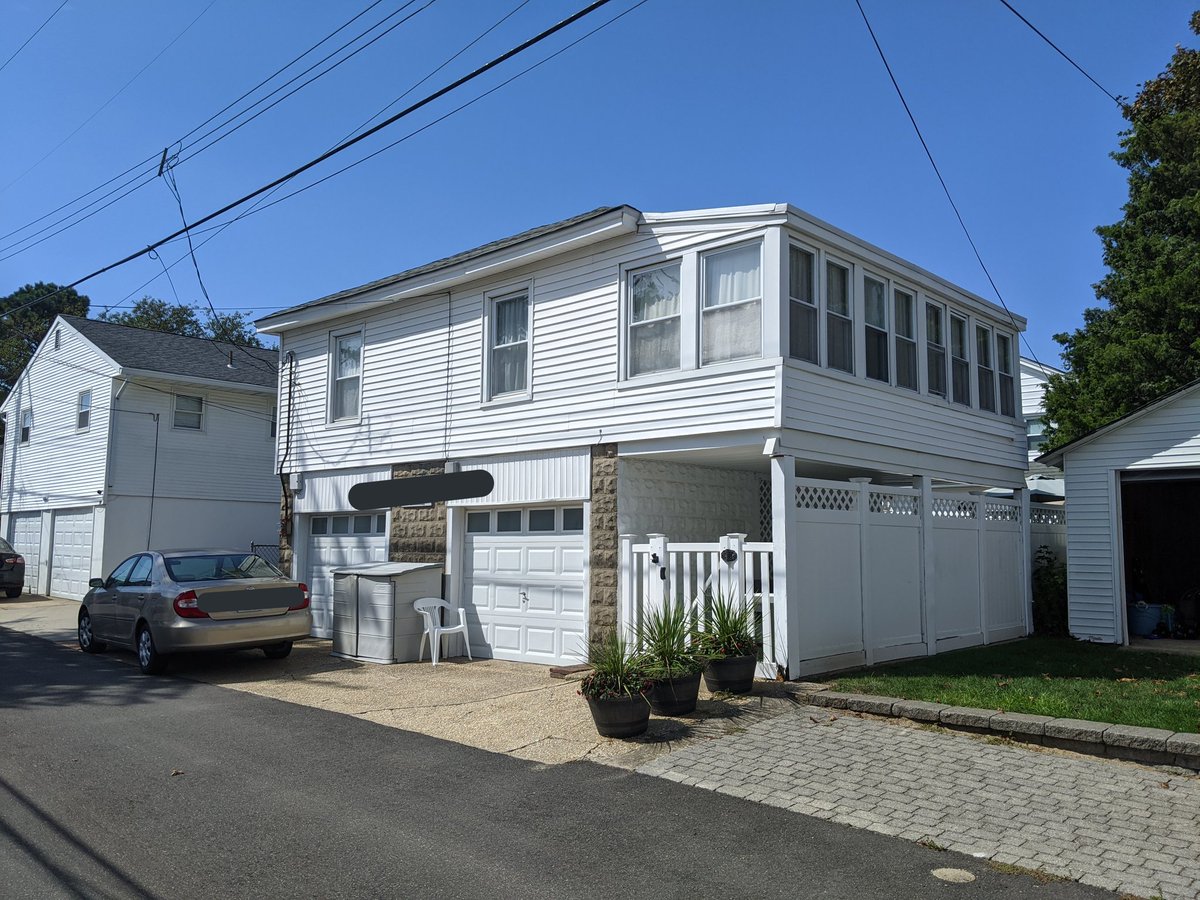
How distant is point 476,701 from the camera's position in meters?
9.94

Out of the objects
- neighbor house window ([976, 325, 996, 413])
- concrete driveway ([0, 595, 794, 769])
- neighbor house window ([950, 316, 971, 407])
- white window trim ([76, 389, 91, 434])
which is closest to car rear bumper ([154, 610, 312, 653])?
concrete driveway ([0, 595, 794, 769])

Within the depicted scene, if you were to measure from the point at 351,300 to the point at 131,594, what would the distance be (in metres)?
5.91

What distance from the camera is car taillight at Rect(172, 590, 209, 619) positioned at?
1130 cm

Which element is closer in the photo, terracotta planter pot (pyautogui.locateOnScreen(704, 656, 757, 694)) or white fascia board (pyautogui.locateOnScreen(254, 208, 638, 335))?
terracotta planter pot (pyautogui.locateOnScreen(704, 656, 757, 694))

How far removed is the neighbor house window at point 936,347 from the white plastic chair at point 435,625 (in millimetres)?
7485

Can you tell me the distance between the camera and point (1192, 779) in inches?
259

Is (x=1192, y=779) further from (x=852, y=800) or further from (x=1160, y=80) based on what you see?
(x=1160, y=80)

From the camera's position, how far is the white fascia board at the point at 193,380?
22.7 meters

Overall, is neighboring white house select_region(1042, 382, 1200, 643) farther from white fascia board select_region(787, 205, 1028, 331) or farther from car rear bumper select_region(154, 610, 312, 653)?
car rear bumper select_region(154, 610, 312, 653)

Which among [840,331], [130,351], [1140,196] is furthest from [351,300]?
[1140,196]

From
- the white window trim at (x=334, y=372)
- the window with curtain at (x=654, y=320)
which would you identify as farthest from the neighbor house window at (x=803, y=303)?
the white window trim at (x=334, y=372)

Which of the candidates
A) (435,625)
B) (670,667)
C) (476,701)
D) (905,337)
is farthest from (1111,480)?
(435,625)

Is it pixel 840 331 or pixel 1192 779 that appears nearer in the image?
pixel 1192 779

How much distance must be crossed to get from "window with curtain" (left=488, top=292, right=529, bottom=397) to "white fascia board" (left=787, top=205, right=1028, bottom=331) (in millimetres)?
4320
